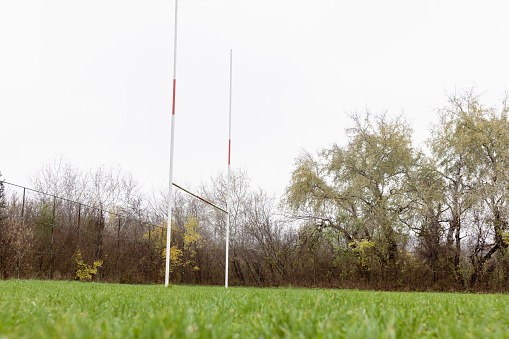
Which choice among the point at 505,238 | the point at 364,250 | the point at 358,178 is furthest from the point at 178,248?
the point at 505,238

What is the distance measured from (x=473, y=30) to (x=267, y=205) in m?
12.2

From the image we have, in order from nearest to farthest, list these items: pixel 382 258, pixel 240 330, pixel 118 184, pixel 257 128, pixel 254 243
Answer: pixel 240 330
pixel 382 258
pixel 254 243
pixel 257 128
pixel 118 184

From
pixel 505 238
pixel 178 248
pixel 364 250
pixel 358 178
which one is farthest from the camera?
pixel 358 178

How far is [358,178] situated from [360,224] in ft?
6.99

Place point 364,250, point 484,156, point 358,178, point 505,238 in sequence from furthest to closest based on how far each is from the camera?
point 358,178, point 484,156, point 364,250, point 505,238

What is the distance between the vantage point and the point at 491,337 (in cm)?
126

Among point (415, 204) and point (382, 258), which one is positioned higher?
point (415, 204)

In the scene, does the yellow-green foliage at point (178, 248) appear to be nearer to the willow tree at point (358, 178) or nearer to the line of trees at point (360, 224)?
the line of trees at point (360, 224)

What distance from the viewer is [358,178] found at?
1675cm

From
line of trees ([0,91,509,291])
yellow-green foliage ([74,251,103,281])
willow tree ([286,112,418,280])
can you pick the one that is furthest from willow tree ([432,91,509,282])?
yellow-green foliage ([74,251,103,281])

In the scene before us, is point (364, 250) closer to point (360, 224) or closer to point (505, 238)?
point (360, 224)

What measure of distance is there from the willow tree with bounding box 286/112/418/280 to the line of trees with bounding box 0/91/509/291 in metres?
0.05

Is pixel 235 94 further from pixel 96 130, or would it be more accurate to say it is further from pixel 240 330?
pixel 96 130

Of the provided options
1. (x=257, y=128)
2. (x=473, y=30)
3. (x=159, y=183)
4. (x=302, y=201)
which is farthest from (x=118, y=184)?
(x=473, y=30)
